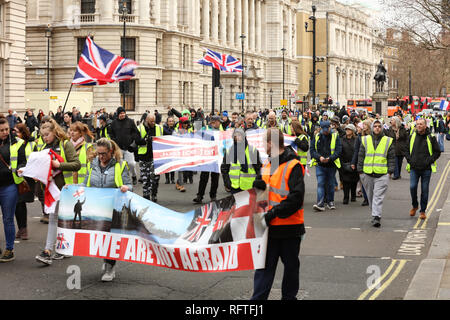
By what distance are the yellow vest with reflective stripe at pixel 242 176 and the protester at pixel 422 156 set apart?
11.1 ft

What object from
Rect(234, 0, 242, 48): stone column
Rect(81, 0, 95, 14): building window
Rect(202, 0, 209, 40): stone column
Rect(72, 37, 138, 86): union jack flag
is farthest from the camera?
Rect(234, 0, 242, 48): stone column

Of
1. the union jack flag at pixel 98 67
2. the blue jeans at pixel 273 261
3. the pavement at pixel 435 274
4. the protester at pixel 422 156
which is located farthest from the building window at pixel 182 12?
the blue jeans at pixel 273 261

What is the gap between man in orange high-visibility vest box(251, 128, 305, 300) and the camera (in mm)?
6879

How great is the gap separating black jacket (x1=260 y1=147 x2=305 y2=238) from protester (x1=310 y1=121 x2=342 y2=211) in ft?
26.5

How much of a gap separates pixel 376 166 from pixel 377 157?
0.17 meters

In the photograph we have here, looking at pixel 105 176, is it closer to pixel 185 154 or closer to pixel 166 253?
pixel 166 253

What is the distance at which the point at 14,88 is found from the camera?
126 ft

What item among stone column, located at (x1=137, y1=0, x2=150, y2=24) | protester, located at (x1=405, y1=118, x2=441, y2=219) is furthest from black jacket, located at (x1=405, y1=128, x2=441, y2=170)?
stone column, located at (x1=137, y1=0, x2=150, y2=24)

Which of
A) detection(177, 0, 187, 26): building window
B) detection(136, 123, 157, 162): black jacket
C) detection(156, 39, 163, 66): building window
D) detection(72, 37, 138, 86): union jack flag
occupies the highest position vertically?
detection(177, 0, 187, 26): building window

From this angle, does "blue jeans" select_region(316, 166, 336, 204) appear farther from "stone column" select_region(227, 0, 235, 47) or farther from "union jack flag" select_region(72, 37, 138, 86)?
"stone column" select_region(227, 0, 235, 47)

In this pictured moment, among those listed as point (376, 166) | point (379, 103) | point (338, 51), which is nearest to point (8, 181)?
point (376, 166)

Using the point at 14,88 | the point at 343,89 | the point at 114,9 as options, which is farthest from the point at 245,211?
the point at 343,89

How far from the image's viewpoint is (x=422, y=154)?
13.6 meters
